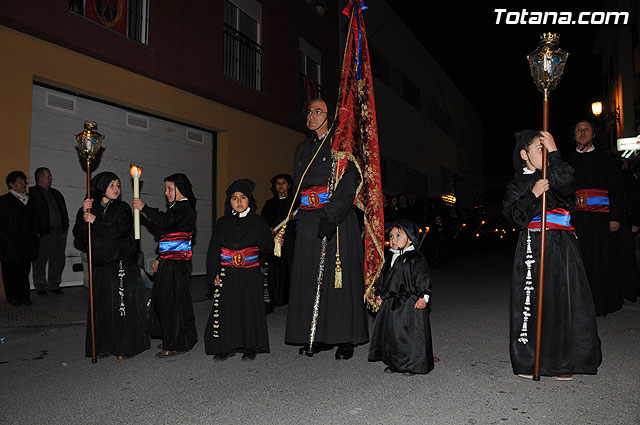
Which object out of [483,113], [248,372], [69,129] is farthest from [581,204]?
[483,113]

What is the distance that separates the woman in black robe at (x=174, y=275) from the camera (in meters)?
5.42

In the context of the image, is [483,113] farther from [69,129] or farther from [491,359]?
[491,359]

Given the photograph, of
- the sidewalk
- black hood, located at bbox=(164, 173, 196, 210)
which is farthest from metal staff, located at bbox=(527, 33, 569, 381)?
the sidewalk

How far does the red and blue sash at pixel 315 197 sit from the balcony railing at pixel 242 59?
Result: 8.20 metres

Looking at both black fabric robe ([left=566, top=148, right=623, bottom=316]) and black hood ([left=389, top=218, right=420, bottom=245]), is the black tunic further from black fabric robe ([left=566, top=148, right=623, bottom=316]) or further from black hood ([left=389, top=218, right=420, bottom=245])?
black fabric robe ([left=566, top=148, right=623, bottom=316])

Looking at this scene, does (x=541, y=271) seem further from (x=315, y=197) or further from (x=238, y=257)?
(x=238, y=257)

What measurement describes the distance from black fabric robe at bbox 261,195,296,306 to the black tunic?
110 inches

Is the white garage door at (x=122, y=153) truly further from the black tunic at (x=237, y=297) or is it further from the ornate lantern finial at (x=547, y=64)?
the ornate lantern finial at (x=547, y=64)

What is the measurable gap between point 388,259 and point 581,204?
3.43m

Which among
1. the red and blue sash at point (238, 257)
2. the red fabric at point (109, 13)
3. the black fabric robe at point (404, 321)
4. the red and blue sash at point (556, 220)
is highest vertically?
the red fabric at point (109, 13)

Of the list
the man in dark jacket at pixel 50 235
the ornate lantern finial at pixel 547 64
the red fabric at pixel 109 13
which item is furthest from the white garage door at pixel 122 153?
the ornate lantern finial at pixel 547 64

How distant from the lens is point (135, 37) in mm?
10586

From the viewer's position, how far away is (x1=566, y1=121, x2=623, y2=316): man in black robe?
6.81 m

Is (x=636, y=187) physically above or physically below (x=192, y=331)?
above
